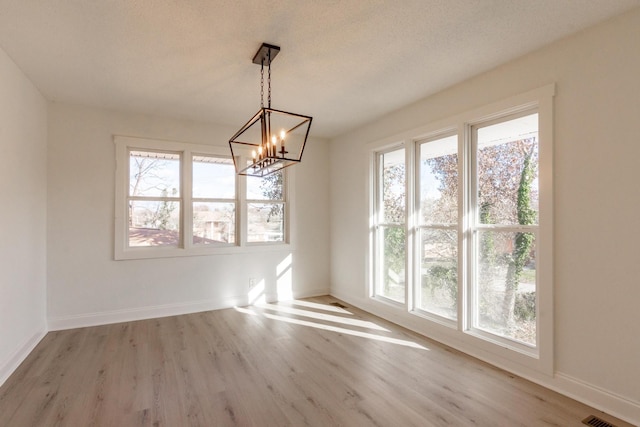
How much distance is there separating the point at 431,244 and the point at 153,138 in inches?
147

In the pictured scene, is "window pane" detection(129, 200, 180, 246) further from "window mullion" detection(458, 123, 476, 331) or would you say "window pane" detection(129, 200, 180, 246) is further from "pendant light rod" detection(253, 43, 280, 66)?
"window mullion" detection(458, 123, 476, 331)

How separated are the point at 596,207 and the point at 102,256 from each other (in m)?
4.93

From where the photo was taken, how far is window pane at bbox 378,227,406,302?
424cm

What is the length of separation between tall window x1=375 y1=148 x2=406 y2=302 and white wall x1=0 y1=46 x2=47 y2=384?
3.83 meters

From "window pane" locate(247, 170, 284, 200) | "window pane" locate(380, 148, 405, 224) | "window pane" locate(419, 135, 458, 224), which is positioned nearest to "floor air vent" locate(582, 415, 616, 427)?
"window pane" locate(419, 135, 458, 224)

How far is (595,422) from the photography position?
7.00 ft

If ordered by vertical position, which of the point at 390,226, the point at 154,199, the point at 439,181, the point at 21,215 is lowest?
the point at 390,226

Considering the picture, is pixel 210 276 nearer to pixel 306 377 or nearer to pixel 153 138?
pixel 153 138

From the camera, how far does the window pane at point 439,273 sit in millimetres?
3508

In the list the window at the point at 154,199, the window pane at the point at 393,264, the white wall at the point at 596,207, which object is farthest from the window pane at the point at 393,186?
the window at the point at 154,199

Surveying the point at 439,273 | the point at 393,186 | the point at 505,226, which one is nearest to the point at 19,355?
the point at 439,273

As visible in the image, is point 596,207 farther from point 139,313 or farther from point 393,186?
point 139,313

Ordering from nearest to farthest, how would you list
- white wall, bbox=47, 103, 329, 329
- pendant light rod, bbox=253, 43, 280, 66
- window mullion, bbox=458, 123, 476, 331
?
pendant light rod, bbox=253, 43, 280, 66
window mullion, bbox=458, 123, 476, 331
white wall, bbox=47, 103, 329, 329

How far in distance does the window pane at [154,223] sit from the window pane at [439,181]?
128 inches
